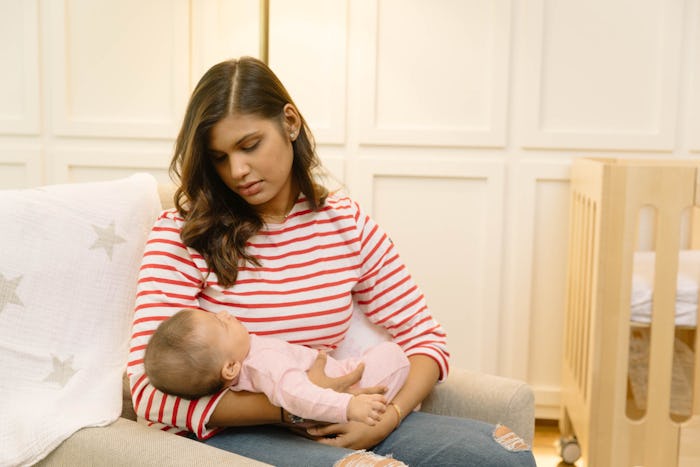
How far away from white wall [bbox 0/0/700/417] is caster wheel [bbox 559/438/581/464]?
264 millimetres

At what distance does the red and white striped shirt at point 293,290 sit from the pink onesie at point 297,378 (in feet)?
0.18

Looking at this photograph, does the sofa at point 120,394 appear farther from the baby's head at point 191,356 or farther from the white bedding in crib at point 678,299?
the white bedding in crib at point 678,299

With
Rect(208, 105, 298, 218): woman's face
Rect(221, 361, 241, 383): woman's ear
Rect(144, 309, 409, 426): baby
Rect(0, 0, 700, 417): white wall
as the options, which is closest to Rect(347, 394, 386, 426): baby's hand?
Rect(144, 309, 409, 426): baby

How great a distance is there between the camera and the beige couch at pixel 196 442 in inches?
40.8

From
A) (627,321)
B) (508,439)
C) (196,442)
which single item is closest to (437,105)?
(627,321)

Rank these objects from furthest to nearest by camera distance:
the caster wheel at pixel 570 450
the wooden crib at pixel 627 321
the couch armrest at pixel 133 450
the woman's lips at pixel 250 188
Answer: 1. the caster wheel at pixel 570 450
2. the wooden crib at pixel 627 321
3. the woman's lips at pixel 250 188
4. the couch armrest at pixel 133 450

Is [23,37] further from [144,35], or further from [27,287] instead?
[27,287]

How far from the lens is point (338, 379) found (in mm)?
1277

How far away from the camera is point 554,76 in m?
2.46

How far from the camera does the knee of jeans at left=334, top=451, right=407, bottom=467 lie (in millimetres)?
1141

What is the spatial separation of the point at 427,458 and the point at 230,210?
522mm

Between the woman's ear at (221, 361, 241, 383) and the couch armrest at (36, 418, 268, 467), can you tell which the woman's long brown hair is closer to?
the woman's ear at (221, 361, 241, 383)

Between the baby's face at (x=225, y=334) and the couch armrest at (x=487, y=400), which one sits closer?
the baby's face at (x=225, y=334)

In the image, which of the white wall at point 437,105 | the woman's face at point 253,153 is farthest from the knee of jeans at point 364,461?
the white wall at point 437,105
